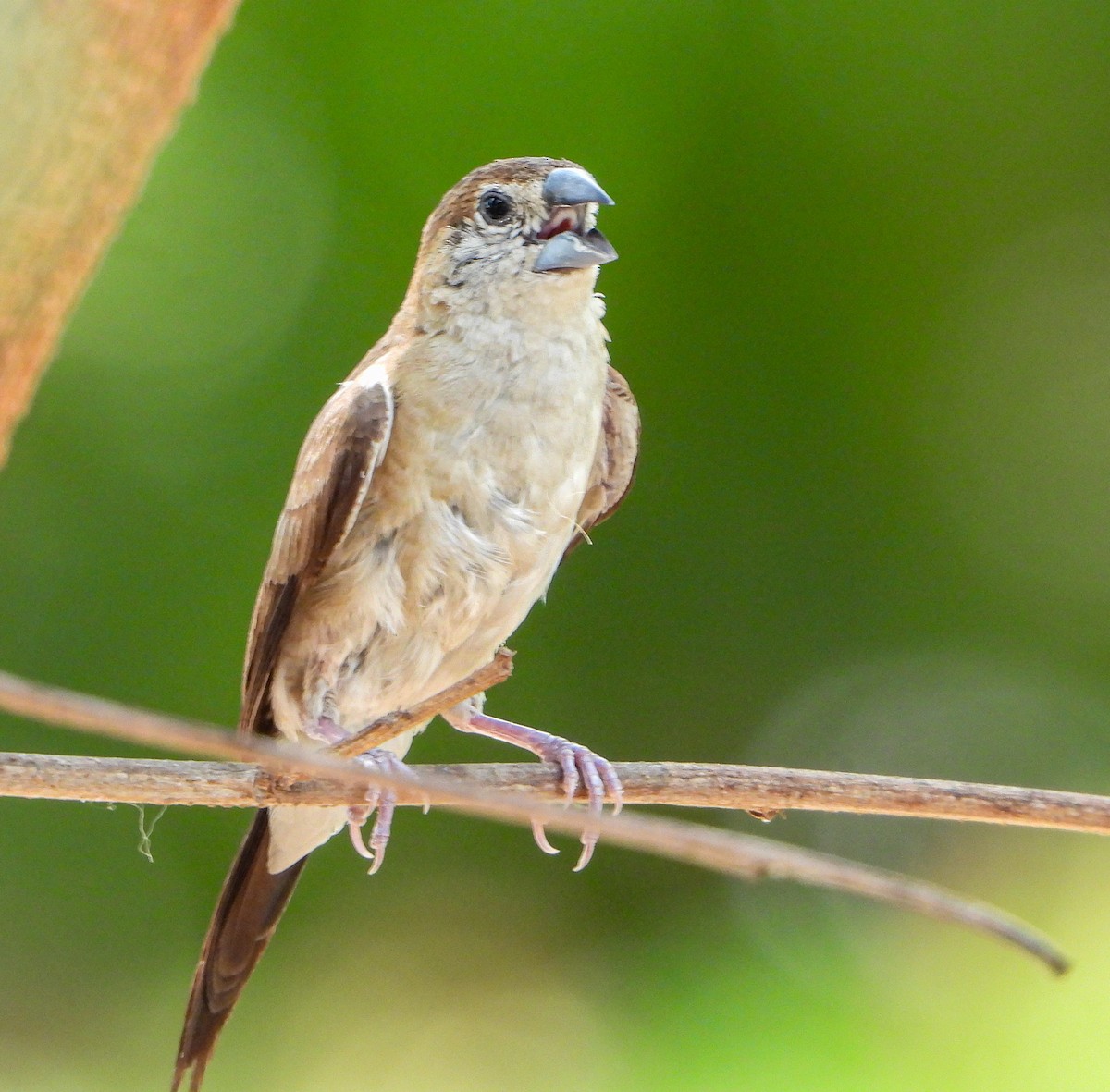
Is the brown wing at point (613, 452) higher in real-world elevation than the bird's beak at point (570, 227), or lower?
lower

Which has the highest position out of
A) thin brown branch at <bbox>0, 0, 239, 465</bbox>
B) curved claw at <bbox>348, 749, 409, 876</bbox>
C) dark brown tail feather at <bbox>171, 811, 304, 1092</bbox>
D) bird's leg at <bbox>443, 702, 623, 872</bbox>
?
thin brown branch at <bbox>0, 0, 239, 465</bbox>

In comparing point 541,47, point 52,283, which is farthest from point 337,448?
point 541,47

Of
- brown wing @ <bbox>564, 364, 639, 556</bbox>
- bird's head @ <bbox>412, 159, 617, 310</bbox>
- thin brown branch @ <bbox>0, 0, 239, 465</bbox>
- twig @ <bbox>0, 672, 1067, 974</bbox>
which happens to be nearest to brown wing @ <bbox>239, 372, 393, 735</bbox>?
bird's head @ <bbox>412, 159, 617, 310</bbox>

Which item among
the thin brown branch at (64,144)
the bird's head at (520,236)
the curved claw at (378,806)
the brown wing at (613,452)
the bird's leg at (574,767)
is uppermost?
the bird's head at (520,236)

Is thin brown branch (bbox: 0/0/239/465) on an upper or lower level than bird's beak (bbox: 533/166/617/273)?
lower

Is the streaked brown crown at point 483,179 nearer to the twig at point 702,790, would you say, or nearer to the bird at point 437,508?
the bird at point 437,508

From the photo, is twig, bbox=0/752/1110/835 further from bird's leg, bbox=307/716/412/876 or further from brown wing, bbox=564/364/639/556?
brown wing, bbox=564/364/639/556

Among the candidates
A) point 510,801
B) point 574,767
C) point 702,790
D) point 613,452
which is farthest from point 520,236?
point 510,801

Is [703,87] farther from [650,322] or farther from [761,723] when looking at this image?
[761,723]

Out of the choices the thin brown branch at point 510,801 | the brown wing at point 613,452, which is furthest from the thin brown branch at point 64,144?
the brown wing at point 613,452
